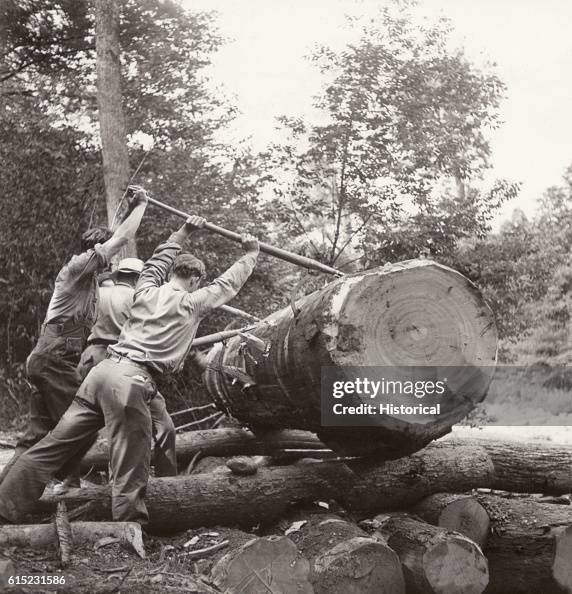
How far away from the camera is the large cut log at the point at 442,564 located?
12.3 ft

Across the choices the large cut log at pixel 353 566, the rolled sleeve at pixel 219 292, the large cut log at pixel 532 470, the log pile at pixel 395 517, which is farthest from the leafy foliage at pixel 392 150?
the large cut log at pixel 353 566

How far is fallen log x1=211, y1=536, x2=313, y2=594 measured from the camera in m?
3.40

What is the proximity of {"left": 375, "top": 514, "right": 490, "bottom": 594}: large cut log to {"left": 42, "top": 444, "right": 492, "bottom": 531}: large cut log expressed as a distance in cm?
58

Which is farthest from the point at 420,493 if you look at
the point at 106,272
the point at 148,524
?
the point at 106,272

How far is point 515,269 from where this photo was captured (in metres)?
10.8

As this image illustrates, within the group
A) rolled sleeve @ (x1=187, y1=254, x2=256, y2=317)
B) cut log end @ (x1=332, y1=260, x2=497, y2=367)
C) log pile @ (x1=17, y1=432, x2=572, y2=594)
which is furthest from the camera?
rolled sleeve @ (x1=187, y1=254, x2=256, y2=317)

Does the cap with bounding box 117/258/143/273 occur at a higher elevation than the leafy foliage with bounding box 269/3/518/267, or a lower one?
lower

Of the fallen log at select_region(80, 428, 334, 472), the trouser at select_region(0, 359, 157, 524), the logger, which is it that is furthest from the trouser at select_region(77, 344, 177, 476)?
the logger

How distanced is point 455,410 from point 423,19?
8.69 metres

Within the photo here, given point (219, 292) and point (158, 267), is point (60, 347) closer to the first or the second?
point (158, 267)

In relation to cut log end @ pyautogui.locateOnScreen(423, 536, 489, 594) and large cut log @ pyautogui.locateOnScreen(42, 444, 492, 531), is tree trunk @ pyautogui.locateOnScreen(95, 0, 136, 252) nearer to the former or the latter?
large cut log @ pyautogui.locateOnScreen(42, 444, 492, 531)

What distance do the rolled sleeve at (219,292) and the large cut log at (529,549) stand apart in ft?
6.60

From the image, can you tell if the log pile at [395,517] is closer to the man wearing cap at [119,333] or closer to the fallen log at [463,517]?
the fallen log at [463,517]

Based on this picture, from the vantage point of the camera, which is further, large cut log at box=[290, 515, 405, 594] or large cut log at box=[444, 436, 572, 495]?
large cut log at box=[444, 436, 572, 495]
